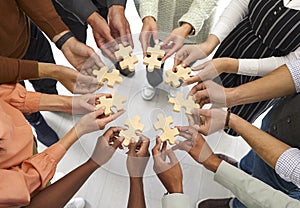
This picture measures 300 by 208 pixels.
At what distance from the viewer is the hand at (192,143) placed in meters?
0.99

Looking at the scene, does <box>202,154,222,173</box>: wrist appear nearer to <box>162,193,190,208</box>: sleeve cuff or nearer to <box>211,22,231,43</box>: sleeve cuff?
<box>162,193,190,208</box>: sleeve cuff

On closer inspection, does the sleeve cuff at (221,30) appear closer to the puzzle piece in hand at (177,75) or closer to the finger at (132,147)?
the puzzle piece in hand at (177,75)

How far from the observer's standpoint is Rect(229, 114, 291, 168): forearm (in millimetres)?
1002

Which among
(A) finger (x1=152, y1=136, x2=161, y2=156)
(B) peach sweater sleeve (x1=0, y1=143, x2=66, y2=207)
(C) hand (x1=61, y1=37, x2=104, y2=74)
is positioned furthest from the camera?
(C) hand (x1=61, y1=37, x2=104, y2=74)

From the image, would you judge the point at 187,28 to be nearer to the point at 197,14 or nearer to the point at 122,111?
the point at 197,14

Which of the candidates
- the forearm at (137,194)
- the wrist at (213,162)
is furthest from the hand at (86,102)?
the wrist at (213,162)

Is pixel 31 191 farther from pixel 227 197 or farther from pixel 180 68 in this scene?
pixel 227 197

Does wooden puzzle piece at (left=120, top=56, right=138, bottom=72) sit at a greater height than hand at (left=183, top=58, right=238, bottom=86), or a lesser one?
lesser

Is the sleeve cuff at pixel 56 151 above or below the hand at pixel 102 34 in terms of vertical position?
below

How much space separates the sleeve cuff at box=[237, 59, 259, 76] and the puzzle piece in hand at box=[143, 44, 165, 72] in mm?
239

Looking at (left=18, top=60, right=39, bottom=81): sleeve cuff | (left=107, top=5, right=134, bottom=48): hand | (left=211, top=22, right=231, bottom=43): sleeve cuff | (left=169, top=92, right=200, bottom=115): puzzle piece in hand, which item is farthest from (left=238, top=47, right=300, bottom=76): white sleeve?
(left=18, top=60, right=39, bottom=81): sleeve cuff

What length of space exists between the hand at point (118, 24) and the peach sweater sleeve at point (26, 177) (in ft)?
1.09

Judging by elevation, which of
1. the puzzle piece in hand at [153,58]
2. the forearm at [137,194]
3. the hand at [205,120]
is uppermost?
the puzzle piece in hand at [153,58]

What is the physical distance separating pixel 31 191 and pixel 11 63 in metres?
0.32
